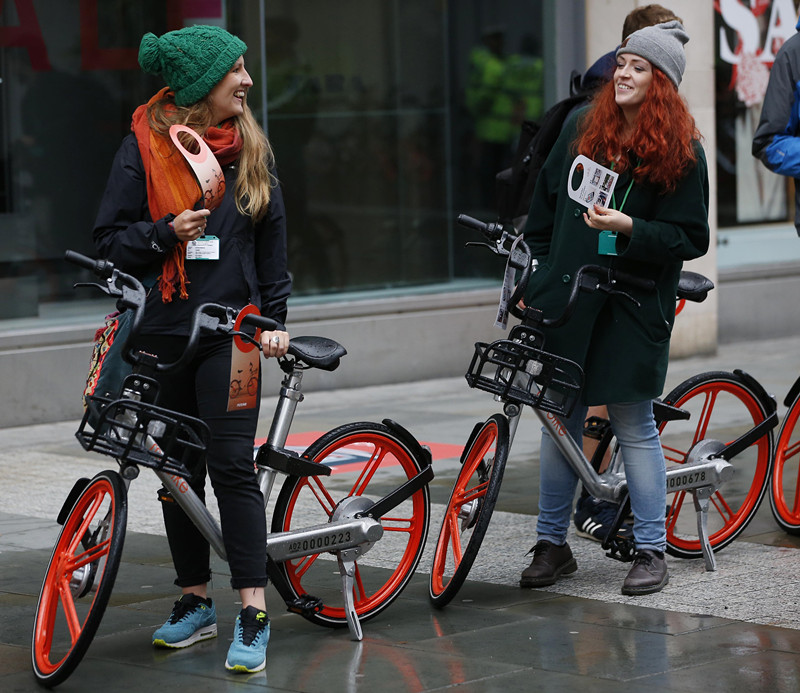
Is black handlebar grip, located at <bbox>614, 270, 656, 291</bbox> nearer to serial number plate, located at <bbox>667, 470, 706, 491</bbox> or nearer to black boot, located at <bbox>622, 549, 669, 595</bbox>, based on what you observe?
serial number plate, located at <bbox>667, 470, 706, 491</bbox>

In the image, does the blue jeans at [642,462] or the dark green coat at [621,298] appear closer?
the dark green coat at [621,298]

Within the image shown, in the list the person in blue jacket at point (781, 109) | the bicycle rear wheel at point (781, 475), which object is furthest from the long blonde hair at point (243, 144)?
the bicycle rear wheel at point (781, 475)

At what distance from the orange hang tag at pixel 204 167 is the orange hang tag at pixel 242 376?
1.25ft

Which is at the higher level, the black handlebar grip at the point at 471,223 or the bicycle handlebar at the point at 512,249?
the black handlebar grip at the point at 471,223

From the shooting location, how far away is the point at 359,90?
1182 cm

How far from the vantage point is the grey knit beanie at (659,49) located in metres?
5.53

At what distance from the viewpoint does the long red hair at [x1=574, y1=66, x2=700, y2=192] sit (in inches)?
217

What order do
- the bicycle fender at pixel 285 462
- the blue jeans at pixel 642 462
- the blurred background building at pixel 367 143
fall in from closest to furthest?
the bicycle fender at pixel 285 462, the blue jeans at pixel 642 462, the blurred background building at pixel 367 143

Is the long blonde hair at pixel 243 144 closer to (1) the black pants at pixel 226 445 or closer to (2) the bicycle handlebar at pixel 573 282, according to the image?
(1) the black pants at pixel 226 445

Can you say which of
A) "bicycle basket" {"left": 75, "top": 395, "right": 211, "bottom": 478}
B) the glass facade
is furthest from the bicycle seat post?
the glass facade

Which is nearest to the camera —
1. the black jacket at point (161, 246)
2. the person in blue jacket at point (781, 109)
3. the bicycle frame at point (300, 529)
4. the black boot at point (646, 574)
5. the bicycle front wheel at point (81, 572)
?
the bicycle front wheel at point (81, 572)

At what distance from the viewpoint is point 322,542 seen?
5.13 metres

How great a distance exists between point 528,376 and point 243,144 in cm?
136

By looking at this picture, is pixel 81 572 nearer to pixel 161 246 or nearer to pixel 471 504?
pixel 161 246
